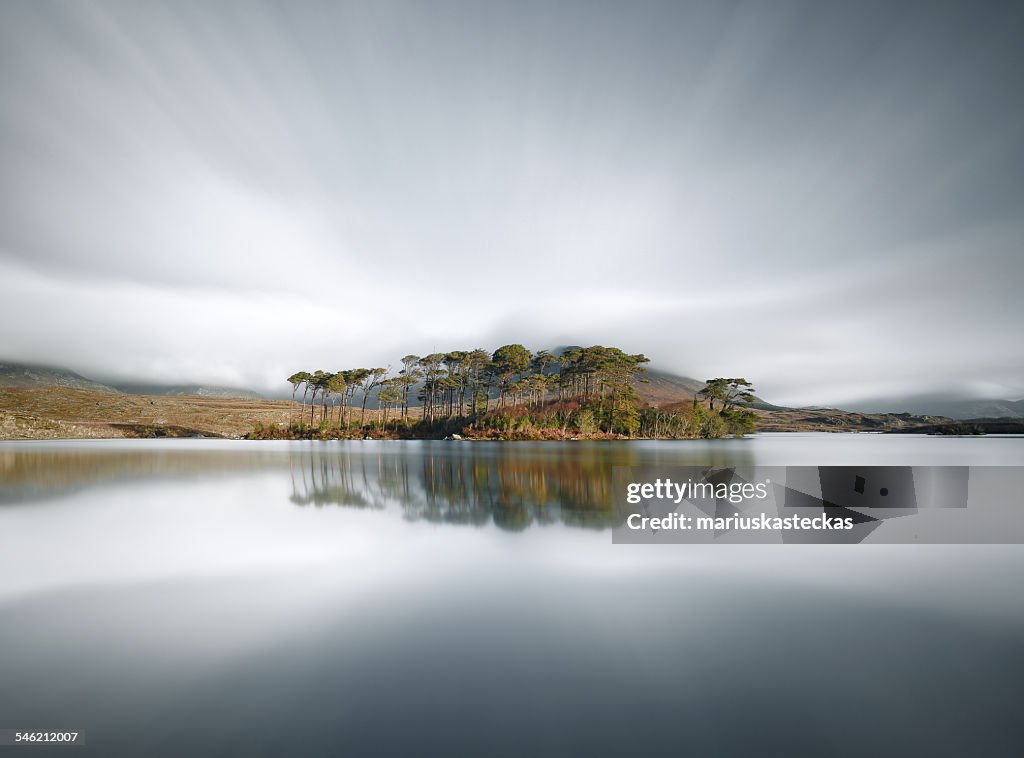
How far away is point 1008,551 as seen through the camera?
996cm

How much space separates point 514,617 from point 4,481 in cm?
2623

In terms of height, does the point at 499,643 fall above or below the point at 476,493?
above

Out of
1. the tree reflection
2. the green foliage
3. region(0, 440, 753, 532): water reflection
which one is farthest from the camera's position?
the green foliage

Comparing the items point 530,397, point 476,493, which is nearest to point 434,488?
point 476,493

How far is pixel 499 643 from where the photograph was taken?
210 inches

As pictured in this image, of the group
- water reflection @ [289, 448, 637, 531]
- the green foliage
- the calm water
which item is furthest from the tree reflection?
the green foliage

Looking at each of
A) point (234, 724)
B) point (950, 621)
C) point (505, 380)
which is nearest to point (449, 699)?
point (234, 724)

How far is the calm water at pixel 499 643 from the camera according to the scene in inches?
146

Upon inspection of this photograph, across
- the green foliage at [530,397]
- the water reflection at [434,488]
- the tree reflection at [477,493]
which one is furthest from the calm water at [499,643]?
the green foliage at [530,397]

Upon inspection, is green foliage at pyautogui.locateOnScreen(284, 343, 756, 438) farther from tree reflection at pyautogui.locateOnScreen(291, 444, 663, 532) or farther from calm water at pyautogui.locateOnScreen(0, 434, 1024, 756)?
calm water at pyautogui.locateOnScreen(0, 434, 1024, 756)

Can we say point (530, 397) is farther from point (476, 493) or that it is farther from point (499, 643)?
point (499, 643)

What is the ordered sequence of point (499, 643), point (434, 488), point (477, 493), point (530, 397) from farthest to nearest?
point (530, 397)
point (434, 488)
point (477, 493)
point (499, 643)

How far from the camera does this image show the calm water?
3707mm

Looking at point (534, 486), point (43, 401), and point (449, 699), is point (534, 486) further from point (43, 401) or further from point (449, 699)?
point (43, 401)
